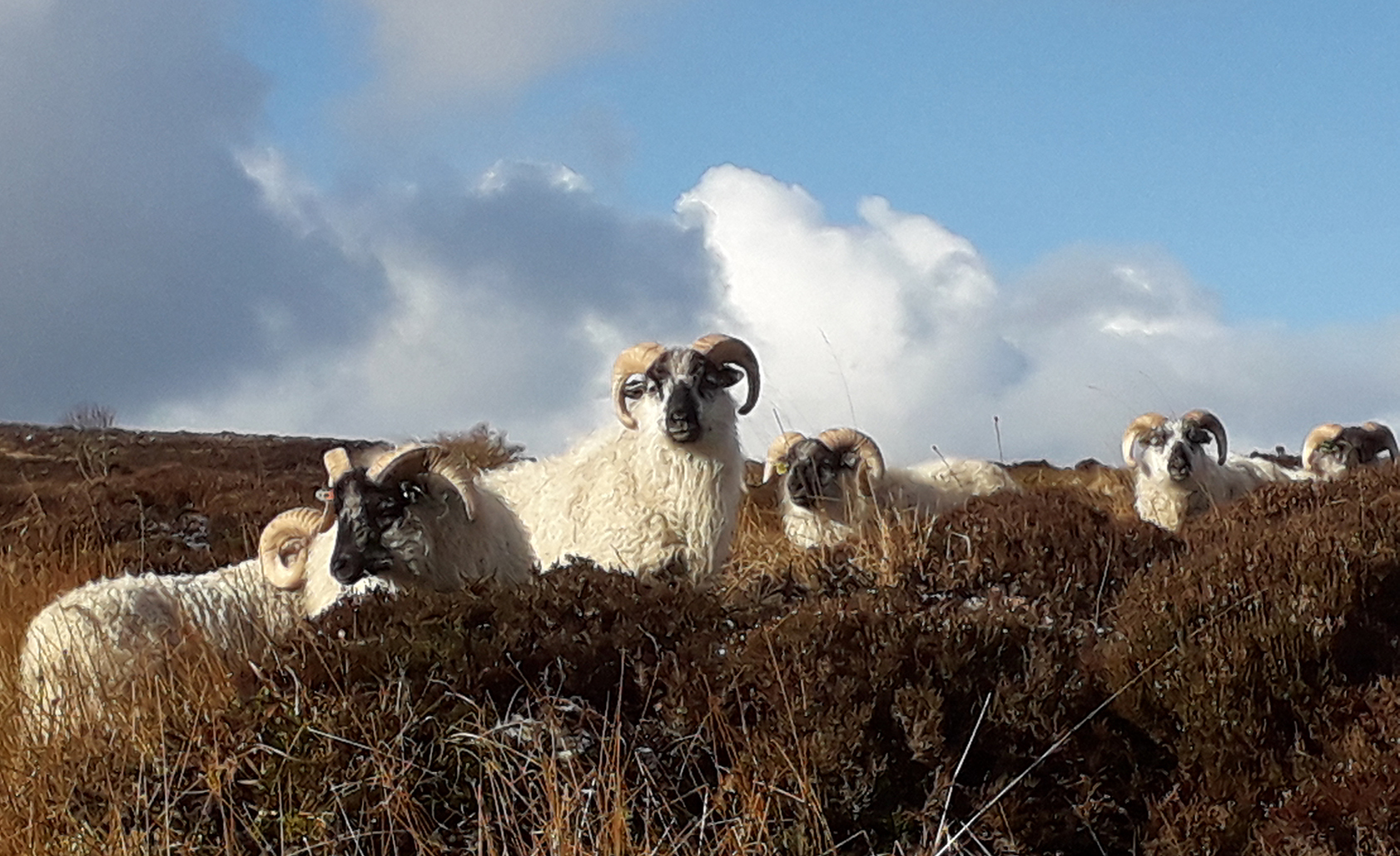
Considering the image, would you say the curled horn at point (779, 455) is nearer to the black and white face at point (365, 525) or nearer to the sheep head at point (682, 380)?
the sheep head at point (682, 380)

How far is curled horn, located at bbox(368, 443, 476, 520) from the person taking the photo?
317 inches

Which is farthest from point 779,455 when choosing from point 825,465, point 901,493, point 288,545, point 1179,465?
point 288,545

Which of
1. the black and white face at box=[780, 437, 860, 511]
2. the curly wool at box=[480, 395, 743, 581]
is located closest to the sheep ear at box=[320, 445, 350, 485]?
the curly wool at box=[480, 395, 743, 581]

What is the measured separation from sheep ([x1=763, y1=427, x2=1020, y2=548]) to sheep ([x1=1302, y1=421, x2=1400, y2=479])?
5389 millimetres

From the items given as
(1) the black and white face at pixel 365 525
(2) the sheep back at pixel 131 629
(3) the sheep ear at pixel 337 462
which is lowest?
(2) the sheep back at pixel 131 629

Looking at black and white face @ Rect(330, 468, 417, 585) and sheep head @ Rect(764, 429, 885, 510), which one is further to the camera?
sheep head @ Rect(764, 429, 885, 510)

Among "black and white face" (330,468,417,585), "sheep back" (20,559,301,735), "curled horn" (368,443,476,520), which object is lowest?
"sheep back" (20,559,301,735)

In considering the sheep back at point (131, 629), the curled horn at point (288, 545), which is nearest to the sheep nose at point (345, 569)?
the sheep back at point (131, 629)

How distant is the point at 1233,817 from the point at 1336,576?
5.48ft

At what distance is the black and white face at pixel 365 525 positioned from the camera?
7.73 m

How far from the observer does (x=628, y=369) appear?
1012cm

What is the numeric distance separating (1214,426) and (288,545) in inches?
410

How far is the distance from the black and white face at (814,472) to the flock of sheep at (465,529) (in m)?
0.03

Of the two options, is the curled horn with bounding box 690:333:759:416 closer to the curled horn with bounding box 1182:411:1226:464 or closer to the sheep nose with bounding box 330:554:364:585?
the sheep nose with bounding box 330:554:364:585
